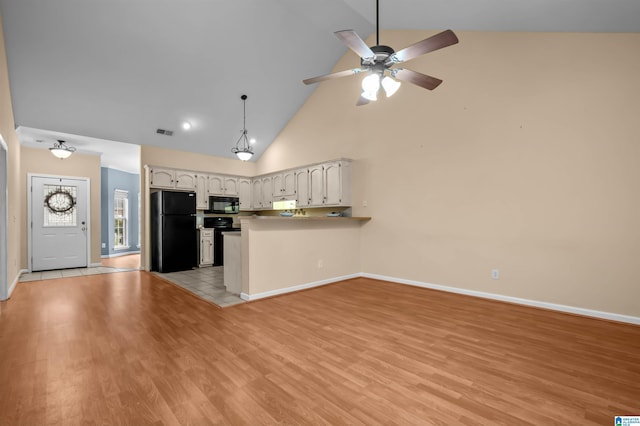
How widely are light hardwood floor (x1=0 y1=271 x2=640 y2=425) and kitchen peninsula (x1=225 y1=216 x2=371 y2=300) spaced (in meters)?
0.47

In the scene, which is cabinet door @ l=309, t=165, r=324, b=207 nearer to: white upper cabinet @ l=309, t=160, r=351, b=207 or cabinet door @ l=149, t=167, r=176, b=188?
white upper cabinet @ l=309, t=160, r=351, b=207

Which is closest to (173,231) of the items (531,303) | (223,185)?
(223,185)

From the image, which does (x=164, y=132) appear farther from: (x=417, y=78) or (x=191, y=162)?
(x=417, y=78)

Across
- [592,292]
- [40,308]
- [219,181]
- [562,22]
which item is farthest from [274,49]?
[592,292]

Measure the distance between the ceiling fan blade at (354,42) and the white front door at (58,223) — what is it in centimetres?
747

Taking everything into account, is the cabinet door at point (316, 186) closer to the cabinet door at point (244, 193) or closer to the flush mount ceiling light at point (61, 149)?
the cabinet door at point (244, 193)

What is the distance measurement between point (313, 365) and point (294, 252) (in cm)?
232

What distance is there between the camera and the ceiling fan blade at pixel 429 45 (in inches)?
82.5

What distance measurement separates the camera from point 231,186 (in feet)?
24.8

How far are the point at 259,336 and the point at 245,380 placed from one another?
75cm

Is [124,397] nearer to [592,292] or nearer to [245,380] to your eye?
[245,380]

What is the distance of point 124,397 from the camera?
1.75 metres

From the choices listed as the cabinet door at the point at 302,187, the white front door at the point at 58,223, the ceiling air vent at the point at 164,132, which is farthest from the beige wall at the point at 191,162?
the cabinet door at the point at 302,187

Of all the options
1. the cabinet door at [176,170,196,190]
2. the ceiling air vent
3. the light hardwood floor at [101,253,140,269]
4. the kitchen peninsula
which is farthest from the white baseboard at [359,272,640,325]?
the light hardwood floor at [101,253,140,269]
